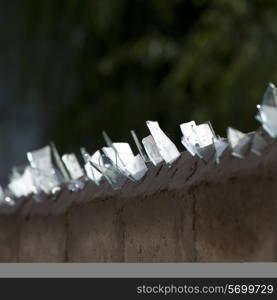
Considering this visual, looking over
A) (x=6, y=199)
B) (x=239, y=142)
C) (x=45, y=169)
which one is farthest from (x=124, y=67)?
(x=239, y=142)

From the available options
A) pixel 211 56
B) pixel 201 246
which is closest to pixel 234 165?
pixel 201 246

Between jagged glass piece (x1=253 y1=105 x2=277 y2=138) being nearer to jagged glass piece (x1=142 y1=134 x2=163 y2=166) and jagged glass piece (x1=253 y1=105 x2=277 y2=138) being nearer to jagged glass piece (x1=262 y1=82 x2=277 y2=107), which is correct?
jagged glass piece (x1=262 y1=82 x2=277 y2=107)

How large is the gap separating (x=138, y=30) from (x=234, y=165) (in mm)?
4909

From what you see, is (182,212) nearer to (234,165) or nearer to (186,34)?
(234,165)

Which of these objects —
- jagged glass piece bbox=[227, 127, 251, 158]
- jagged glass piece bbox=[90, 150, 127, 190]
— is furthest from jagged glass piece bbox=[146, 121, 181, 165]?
jagged glass piece bbox=[227, 127, 251, 158]

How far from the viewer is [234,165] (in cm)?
102

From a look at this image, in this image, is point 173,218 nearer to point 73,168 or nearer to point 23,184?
point 73,168

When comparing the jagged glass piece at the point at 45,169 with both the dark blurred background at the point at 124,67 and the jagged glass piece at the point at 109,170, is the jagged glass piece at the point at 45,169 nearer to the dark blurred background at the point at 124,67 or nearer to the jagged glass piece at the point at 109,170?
the jagged glass piece at the point at 109,170

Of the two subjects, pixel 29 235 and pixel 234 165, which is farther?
pixel 29 235

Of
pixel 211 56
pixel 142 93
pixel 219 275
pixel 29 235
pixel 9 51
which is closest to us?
pixel 219 275

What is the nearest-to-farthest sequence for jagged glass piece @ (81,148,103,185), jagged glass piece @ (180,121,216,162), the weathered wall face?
the weathered wall face → jagged glass piece @ (180,121,216,162) → jagged glass piece @ (81,148,103,185)

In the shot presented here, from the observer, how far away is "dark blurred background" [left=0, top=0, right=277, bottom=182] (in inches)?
199

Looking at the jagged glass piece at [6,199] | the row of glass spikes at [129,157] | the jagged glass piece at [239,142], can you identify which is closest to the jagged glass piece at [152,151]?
the row of glass spikes at [129,157]

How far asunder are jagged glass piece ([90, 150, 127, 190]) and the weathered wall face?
15 mm
